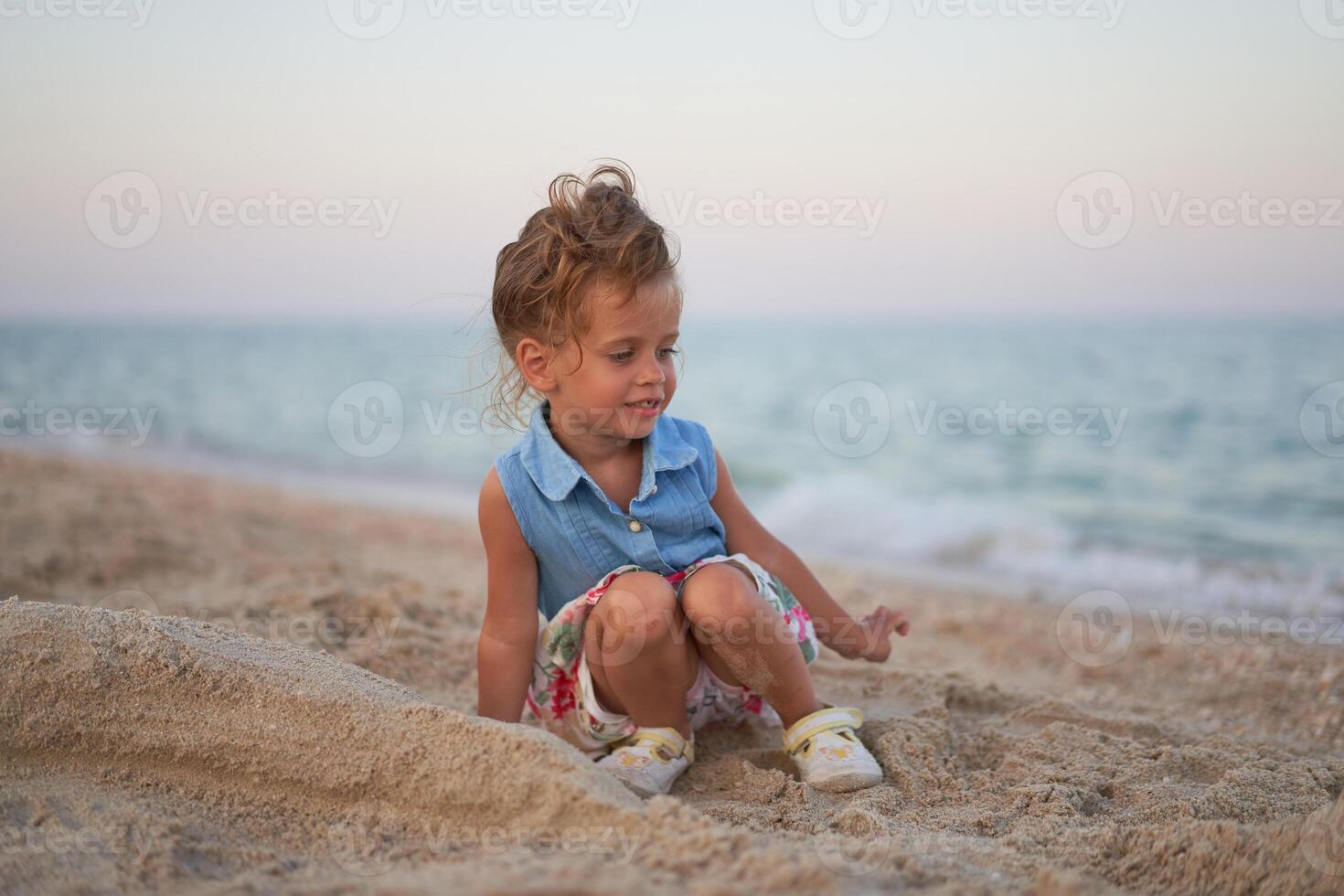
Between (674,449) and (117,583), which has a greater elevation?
(674,449)

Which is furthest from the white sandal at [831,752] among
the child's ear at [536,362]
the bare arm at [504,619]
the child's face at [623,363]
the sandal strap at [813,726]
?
the child's ear at [536,362]

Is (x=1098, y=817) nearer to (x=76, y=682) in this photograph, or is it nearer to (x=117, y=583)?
(x=76, y=682)

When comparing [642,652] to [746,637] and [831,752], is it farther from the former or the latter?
[831,752]

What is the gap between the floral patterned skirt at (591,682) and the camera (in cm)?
226

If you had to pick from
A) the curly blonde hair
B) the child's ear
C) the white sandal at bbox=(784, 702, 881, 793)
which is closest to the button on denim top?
the child's ear

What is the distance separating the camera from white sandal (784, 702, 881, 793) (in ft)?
6.93

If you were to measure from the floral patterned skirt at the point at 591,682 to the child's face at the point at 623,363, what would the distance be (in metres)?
0.35

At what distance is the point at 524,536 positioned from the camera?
2.30 m

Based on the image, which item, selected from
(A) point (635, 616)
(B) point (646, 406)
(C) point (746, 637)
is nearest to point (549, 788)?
(A) point (635, 616)

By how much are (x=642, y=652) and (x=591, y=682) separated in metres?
0.25

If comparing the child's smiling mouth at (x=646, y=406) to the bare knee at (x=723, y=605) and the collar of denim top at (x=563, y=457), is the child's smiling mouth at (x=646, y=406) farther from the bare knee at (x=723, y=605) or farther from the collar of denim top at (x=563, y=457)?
the bare knee at (x=723, y=605)

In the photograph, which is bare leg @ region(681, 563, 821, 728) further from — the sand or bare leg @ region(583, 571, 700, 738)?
the sand

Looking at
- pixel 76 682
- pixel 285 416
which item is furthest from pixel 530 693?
pixel 285 416

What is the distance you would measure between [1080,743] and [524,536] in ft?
4.68
